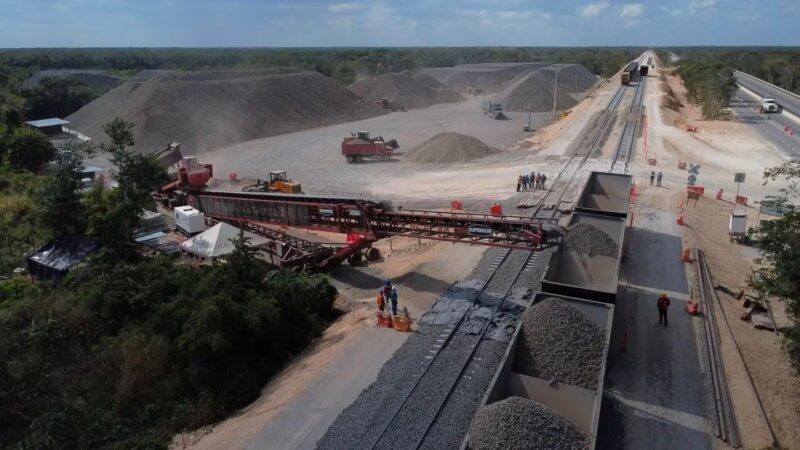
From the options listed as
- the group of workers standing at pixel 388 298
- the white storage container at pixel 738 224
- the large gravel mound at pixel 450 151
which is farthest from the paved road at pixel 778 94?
the group of workers standing at pixel 388 298

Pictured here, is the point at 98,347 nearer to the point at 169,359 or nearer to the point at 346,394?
the point at 169,359

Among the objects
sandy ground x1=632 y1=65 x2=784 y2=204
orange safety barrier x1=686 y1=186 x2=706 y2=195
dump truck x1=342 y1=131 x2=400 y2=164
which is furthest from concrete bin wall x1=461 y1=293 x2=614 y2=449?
dump truck x1=342 y1=131 x2=400 y2=164

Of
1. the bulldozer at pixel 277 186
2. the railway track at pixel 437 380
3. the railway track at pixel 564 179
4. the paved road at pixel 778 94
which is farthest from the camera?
the paved road at pixel 778 94

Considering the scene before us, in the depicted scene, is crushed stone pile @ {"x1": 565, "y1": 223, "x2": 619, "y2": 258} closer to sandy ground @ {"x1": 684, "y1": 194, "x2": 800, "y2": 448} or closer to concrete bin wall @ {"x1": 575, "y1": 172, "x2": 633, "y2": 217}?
sandy ground @ {"x1": 684, "y1": 194, "x2": 800, "y2": 448}

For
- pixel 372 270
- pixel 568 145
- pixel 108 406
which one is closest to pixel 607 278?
pixel 372 270

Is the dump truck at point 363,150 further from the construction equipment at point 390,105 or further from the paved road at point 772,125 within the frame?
the construction equipment at point 390,105

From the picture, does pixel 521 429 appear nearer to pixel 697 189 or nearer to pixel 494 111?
pixel 697 189

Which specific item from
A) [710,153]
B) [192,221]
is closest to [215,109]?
[192,221]

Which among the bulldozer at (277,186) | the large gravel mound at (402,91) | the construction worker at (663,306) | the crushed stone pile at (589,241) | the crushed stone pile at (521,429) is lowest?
the construction worker at (663,306)
